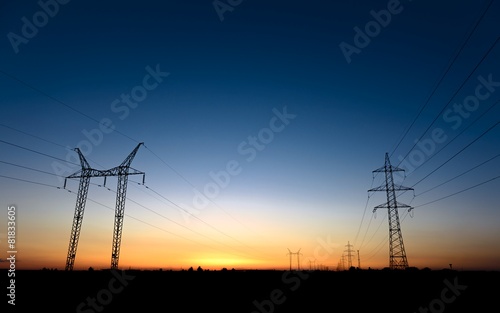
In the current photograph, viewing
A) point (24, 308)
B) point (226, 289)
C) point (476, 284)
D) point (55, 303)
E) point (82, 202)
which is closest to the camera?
point (24, 308)

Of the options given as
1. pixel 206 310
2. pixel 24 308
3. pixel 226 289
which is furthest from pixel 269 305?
pixel 24 308

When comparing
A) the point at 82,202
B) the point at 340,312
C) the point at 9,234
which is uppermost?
the point at 82,202

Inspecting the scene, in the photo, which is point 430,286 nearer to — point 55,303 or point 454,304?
point 454,304

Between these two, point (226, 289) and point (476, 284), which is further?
point (476, 284)

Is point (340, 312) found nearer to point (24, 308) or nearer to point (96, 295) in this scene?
point (96, 295)

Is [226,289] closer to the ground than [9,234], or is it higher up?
closer to the ground

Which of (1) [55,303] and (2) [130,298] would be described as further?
(2) [130,298]

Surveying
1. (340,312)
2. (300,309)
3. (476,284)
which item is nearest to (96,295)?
(300,309)

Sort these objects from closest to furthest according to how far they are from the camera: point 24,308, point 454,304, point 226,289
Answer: point 24,308
point 454,304
point 226,289

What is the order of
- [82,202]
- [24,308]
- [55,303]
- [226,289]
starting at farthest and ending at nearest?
[82,202] → [226,289] → [55,303] → [24,308]
